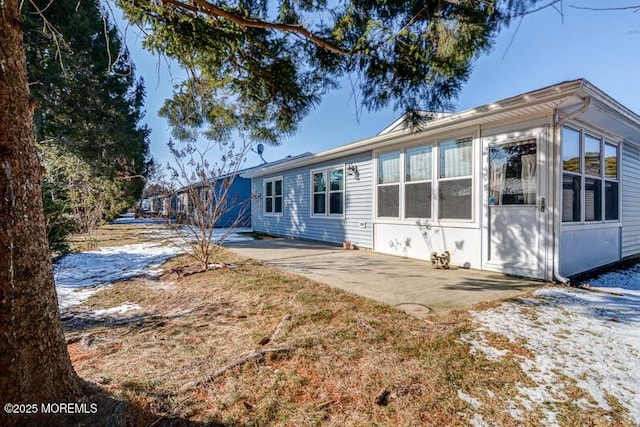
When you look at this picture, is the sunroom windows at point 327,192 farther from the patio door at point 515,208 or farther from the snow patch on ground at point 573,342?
the snow patch on ground at point 573,342

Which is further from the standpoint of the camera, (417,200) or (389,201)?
(389,201)

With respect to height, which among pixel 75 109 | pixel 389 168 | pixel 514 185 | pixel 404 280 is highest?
pixel 75 109

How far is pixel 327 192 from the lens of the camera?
30.7 ft

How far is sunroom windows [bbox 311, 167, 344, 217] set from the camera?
29.2 ft

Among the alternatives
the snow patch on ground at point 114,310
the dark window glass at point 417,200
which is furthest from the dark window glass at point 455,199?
the snow patch on ground at point 114,310

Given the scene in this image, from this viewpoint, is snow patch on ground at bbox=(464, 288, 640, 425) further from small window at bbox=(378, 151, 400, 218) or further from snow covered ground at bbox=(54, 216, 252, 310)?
snow covered ground at bbox=(54, 216, 252, 310)

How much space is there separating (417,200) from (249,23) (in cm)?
474

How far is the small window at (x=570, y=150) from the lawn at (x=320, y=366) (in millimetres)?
2655

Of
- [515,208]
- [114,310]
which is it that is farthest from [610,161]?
[114,310]

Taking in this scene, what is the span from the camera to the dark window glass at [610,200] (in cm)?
591

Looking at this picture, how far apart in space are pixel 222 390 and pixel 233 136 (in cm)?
478

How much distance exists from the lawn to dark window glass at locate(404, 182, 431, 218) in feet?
9.54

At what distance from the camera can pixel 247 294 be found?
13.5 feet

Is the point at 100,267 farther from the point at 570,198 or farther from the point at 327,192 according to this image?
the point at 570,198
